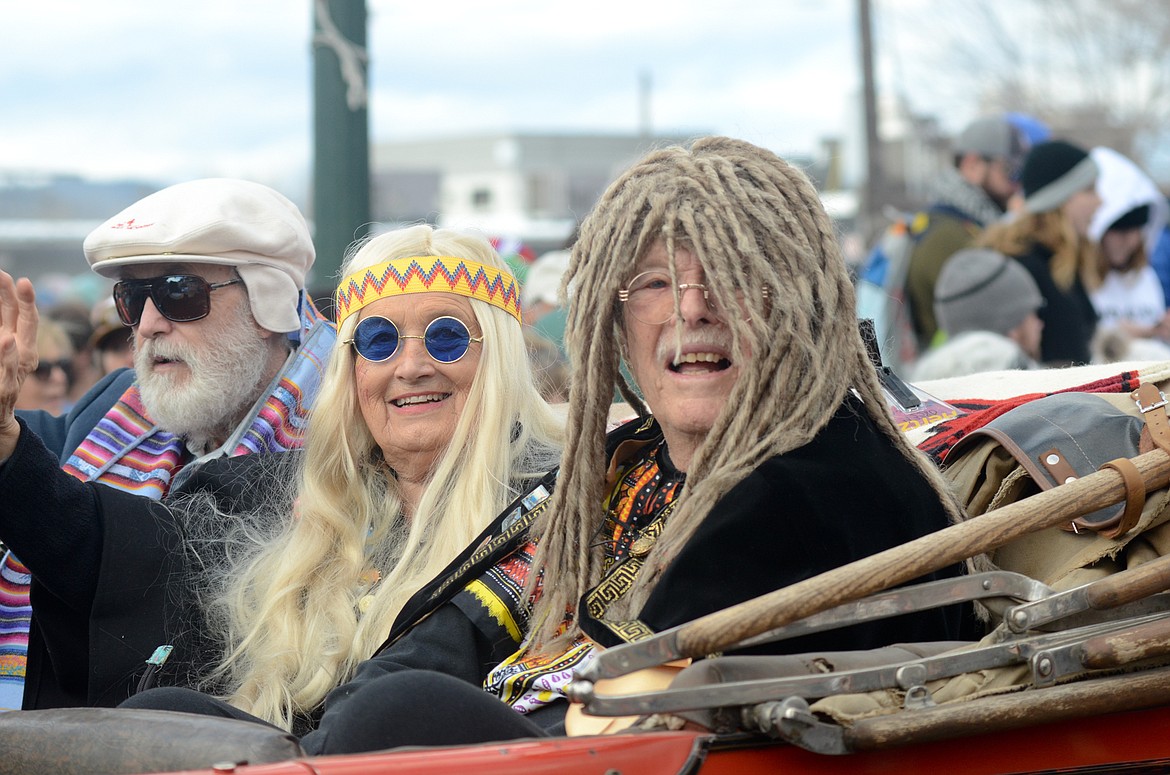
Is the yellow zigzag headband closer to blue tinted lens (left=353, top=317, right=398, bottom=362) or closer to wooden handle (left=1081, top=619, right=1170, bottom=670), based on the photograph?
blue tinted lens (left=353, top=317, right=398, bottom=362)

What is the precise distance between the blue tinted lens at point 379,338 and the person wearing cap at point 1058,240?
3499 mm

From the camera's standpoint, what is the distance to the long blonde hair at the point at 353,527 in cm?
306

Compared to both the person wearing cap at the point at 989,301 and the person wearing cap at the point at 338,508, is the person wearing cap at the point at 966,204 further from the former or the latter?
the person wearing cap at the point at 338,508

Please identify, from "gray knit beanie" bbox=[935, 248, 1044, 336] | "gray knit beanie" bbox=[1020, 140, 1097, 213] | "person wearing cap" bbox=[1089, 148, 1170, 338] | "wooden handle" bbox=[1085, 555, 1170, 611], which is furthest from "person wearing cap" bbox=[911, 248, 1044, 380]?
"wooden handle" bbox=[1085, 555, 1170, 611]

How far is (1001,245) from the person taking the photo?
6.10m

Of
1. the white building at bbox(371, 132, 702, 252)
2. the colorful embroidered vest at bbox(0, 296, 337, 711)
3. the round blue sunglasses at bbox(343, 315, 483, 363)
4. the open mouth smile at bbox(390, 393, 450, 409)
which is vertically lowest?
the white building at bbox(371, 132, 702, 252)

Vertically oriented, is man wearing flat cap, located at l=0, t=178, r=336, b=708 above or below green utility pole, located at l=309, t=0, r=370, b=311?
below

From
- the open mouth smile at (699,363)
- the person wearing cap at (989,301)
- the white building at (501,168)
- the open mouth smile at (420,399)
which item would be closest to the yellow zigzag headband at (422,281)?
the open mouth smile at (420,399)

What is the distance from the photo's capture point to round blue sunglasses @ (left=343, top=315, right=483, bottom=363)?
10.8ft

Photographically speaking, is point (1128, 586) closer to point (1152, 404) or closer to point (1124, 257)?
point (1152, 404)

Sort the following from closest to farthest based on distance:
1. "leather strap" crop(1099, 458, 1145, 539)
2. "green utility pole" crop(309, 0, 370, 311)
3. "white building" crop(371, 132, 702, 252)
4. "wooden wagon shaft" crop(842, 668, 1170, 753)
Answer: "wooden wagon shaft" crop(842, 668, 1170, 753) < "leather strap" crop(1099, 458, 1145, 539) < "green utility pole" crop(309, 0, 370, 311) < "white building" crop(371, 132, 702, 252)

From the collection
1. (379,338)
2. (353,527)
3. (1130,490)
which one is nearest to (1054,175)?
(379,338)

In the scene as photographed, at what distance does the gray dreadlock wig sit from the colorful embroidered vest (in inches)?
50.0

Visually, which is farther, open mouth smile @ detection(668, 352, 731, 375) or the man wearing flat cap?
the man wearing flat cap
